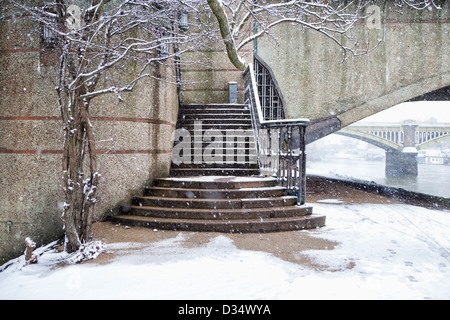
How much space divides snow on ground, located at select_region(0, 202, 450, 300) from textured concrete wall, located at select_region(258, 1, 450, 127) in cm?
858

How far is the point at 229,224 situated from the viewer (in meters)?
5.64

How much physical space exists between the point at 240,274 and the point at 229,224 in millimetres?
1878

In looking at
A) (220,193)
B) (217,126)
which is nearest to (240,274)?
(220,193)

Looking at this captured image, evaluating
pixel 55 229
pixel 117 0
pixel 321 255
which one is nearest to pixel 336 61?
pixel 117 0

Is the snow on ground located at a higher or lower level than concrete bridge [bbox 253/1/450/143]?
lower

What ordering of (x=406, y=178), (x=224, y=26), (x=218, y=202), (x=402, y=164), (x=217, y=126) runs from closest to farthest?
(x=218, y=202) < (x=224, y=26) < (x=217, y=126) < (x=406, y=178) < (x=402, y=164)

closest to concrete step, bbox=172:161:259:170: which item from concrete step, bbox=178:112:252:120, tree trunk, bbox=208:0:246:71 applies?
concrete step, bbox=178:112:252:120

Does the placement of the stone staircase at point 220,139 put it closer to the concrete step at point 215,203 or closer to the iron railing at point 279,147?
the iron railing at point 279,147

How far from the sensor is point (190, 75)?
12.8m

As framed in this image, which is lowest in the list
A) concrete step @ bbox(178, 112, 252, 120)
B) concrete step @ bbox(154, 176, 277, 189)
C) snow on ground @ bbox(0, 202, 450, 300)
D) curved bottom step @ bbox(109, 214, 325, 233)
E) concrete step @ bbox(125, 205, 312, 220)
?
snow on ground @ bbox(0, 202, 450, 300)

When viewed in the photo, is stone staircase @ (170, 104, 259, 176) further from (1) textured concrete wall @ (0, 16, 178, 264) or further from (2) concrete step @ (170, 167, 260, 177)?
(1) textured concrete wall @ (0, 16, 178, 264)

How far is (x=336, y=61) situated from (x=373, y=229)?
28.6 feet

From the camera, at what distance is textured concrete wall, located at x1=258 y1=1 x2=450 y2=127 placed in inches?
510

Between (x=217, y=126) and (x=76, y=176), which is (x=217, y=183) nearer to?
(x=76, y=176)
